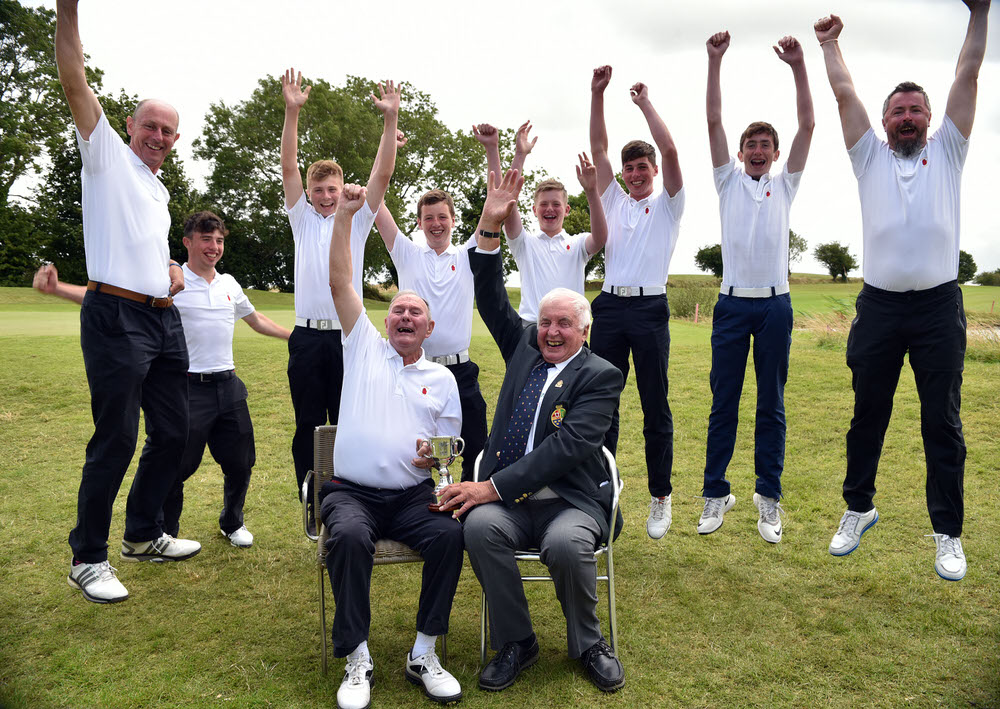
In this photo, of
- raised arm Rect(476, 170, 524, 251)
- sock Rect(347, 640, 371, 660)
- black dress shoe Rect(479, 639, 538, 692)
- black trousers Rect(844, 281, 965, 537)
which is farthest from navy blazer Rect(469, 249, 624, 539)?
black trousers Rect(844, 281, 965, 537)

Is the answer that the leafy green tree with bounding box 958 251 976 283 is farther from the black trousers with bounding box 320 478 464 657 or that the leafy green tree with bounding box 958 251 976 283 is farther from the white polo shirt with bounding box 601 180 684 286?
the black trousers with bounding box 320 478 464 657

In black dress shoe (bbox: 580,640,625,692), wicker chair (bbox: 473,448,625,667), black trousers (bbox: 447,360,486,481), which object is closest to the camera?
black dress shoe (bbox: 580,640,625,692)

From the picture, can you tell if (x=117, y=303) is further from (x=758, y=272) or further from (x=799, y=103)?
(x=799, y=103)

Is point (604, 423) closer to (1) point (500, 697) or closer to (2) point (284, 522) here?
(1) point (500, 697)

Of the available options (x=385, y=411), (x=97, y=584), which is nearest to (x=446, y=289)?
(x=385, y=411)

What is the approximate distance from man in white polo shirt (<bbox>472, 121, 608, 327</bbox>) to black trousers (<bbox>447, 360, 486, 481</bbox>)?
1.80ft

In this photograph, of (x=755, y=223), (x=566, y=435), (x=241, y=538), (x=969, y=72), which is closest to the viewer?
(x=566, y=435)

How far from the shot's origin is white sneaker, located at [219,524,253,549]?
223 inches

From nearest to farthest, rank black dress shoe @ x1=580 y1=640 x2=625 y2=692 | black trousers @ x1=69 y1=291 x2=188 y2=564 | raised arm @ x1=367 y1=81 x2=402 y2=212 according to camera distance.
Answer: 1. black dress shoe @ x1=580 y1=640 x2=625 y2=692
2. black trousers @ x1=69 y1=291 x2=188 y2=564
3. raised arm @ x1=367 y1=81 x2=402 y2=212

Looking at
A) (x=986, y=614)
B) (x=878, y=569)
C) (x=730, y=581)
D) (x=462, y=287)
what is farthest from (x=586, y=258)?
(x=986, y=614)

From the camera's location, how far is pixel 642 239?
5.21 metres

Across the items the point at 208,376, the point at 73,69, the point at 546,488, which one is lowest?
the point at 546,488

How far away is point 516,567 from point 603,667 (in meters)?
0.64

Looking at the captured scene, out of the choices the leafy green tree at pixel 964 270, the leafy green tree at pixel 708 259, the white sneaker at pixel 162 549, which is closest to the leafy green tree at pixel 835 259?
the leafy green tree at pixel 708 259
